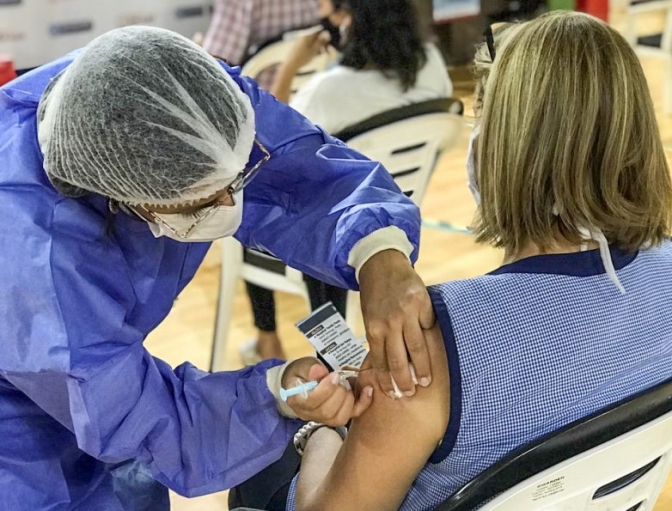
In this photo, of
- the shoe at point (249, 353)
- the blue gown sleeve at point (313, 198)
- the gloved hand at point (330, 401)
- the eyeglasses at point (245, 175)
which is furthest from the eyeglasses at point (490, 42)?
the shoe at point (249, 353)

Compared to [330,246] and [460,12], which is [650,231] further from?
[460,12]

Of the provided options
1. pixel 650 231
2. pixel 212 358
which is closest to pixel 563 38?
pixel 650 231

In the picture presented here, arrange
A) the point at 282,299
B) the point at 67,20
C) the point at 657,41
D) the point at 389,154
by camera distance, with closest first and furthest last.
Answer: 1. the point at 389,154
2. the point at 282,299
3. the point at 67,20
4. the point at 657,41

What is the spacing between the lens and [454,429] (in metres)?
1.02

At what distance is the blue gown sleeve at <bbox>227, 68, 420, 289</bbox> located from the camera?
1292mm

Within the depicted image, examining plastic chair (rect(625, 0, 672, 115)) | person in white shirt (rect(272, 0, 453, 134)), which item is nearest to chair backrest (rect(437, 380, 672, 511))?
person in white shirt (rect(272, 0, 453, 134))

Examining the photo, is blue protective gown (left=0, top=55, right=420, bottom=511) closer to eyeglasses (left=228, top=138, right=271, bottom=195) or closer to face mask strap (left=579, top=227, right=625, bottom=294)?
eyeglasses (left=228, top=138, right=271, bottom=195)

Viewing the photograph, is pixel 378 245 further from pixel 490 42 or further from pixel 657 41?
pixel 657 41

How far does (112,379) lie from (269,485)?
0.47m

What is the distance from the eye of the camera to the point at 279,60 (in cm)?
318

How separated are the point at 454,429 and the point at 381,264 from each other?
0.27 m

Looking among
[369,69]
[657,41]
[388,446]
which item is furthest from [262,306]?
[657,41]

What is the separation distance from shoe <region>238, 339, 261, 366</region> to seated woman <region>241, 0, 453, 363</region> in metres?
0.51

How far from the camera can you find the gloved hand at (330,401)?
42.4 inches
